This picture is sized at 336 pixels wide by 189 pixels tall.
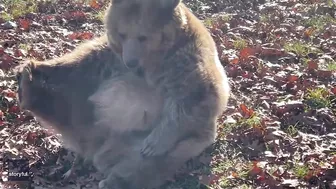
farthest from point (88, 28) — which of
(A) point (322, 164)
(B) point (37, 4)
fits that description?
(A) point (322, 164)

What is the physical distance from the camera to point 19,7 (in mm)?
8805

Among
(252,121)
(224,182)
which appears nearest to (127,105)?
(224,182)

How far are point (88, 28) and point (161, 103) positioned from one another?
385 cm

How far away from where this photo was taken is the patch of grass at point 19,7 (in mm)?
8484

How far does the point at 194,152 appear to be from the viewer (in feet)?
15.2

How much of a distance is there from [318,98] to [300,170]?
4.69 feet

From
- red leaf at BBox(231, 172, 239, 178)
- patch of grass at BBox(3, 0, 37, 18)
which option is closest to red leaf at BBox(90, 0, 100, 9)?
patch of grass at BBox(3, 0, 37, 18)

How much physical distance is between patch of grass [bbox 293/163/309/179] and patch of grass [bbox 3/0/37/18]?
5387 millimetres

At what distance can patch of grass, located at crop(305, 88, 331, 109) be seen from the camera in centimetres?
563

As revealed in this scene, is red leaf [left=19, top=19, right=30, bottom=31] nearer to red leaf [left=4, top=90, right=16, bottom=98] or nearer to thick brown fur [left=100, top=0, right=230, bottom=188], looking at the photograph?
red leaf [left=4, top=90, right=16, bottom=98]

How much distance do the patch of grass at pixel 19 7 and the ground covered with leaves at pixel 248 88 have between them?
0.05ft

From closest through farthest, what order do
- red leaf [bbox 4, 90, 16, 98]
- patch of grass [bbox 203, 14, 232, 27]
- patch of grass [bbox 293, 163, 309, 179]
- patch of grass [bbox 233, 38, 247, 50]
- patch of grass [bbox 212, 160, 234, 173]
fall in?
patch of grass [bbox 293, 163, 309, 179]
patch of grass [bbox 212, 160, 234, 173]
red leaf [bbox 4, 90, 16, 98]
patch of grass [bbox 233, 38, 247, 50]
patch of grass [bbox 203, 14, 232, 27]

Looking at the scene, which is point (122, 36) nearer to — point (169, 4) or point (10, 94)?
point (169, 4)

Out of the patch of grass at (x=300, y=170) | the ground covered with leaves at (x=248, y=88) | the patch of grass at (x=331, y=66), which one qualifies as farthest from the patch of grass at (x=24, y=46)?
the patch of grass at (x=300, y=170)
